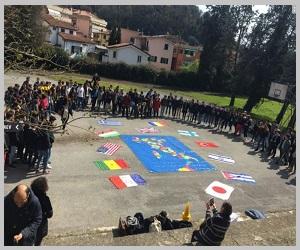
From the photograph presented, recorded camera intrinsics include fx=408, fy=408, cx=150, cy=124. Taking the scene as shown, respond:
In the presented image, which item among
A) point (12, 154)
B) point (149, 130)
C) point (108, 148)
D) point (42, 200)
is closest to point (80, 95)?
point (149, 130)

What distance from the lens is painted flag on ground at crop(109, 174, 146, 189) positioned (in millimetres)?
15625

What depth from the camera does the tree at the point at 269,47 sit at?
126 ft

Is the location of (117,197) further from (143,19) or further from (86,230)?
(143,19)

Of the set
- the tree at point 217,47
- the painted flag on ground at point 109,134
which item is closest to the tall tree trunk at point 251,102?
the tree at point 217,47

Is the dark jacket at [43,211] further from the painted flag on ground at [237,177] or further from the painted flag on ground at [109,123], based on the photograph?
the painted flag on ground at [109,123]

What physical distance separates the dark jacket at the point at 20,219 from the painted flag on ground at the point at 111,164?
9.86 metres

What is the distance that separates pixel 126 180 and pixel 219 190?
3.85m

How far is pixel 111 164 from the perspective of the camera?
17766mm

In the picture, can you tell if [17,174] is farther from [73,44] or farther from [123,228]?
[73,44]

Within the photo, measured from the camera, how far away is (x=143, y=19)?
423 ft

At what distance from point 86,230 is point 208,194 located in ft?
19.8

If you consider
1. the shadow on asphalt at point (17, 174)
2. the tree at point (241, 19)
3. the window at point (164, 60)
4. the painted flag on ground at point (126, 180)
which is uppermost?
the tree at point (241, 19)

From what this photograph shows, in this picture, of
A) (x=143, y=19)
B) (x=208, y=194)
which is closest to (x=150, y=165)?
(x=208, y=194)

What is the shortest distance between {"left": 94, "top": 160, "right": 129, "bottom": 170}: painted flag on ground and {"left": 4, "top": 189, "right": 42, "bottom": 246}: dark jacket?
986 centimetres
